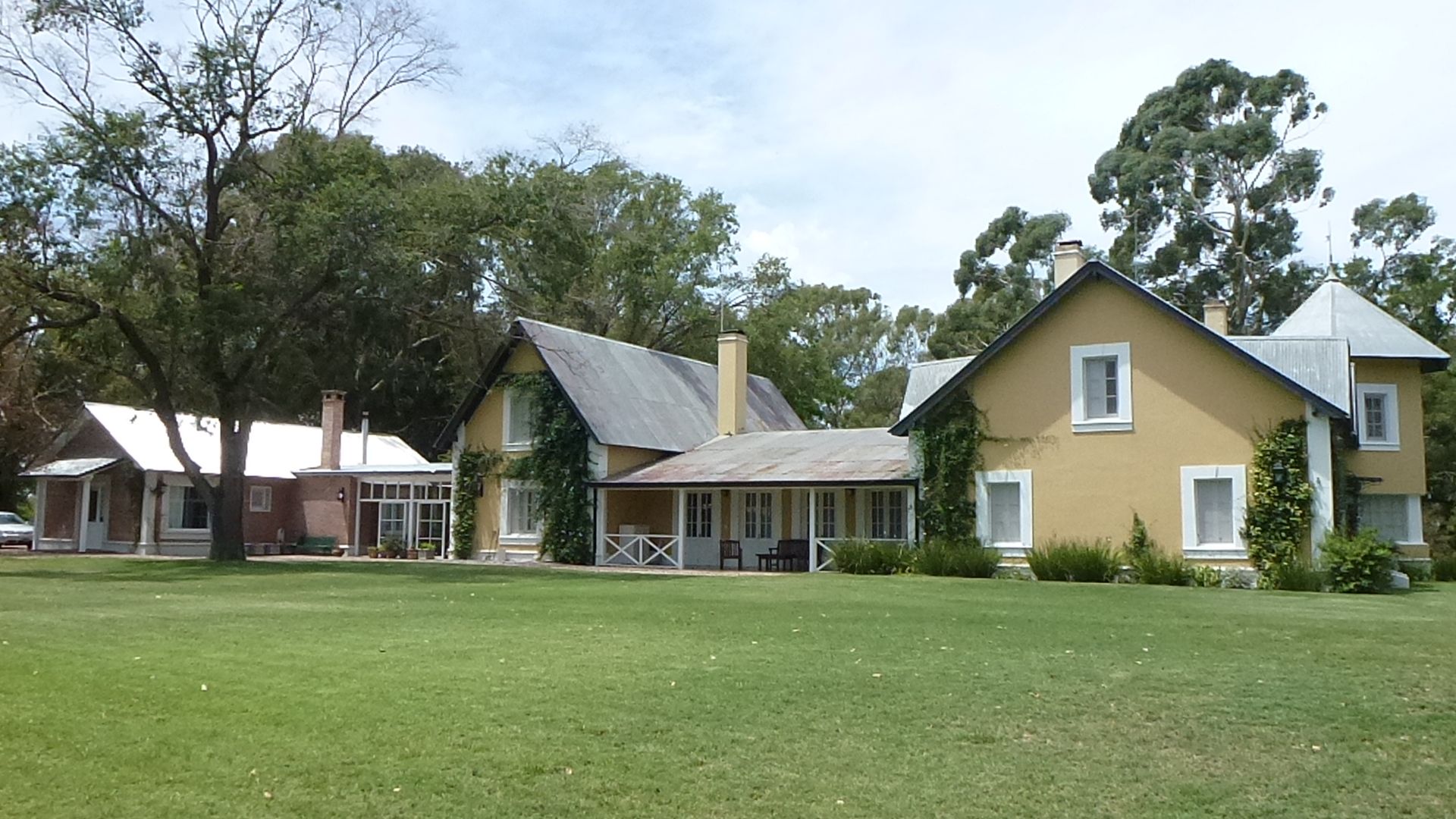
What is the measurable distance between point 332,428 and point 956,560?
19.8 metres

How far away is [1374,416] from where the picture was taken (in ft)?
91.4

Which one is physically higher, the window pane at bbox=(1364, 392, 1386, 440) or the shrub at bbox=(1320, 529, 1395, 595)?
the window pane at bbox=(1364, 392, 1386, 440)

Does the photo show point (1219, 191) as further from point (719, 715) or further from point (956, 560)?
point (719, 715)

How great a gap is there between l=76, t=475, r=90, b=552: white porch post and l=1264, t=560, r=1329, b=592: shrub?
97.0ft

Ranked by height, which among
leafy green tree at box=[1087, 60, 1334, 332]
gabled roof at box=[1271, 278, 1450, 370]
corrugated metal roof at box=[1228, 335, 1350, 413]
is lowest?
corrugated metal roof at box=[1228, 335, 1350, 413]

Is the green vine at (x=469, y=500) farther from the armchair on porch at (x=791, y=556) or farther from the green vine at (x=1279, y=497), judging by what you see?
the green vine at (x=1279, y=497)

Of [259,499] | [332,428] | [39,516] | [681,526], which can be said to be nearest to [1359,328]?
[681,526]

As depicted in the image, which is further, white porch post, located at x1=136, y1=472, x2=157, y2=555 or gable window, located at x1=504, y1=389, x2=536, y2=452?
white porch post, located at x1=136, y1=472, x2=157, y2=555

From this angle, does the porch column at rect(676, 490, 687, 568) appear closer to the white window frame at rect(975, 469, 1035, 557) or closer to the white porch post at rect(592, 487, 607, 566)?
the white porch post at rect(592, 487, 607, 566)

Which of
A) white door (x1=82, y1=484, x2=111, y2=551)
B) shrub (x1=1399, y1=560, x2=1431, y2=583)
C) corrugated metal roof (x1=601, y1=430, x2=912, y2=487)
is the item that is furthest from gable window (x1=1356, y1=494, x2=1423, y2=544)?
white door (x1=82, y1=484, x2=111, y2=551)

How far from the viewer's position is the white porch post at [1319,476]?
21.0 metres

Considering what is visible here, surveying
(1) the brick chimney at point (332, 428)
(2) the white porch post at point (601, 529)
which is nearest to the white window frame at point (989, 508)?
(2) the white porch post at point (601, 529)

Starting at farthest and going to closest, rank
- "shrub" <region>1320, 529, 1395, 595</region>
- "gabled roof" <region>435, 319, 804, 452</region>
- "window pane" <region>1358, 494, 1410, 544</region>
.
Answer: "gabled roof" <region>435, 319, 804, 452</region>
"window pane" <region>1358, 494, 1410, 544</region>
"shrub" <region>1320, 529, 1395, 595</region>

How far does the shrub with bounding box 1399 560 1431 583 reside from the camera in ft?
81.5
